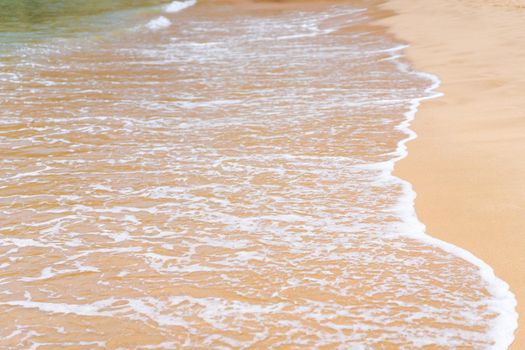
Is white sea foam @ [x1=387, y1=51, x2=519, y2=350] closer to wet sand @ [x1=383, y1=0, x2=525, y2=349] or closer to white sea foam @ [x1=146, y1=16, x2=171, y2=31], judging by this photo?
wet sand @ [x1=383, y1=0, x2=525, y2=349]

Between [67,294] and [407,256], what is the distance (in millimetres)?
1677

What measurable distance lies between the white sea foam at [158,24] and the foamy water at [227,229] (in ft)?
39.4

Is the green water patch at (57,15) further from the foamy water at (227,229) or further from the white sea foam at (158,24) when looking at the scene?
the foamy water at (227,229)

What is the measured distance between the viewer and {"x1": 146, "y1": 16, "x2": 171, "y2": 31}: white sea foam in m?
21.0

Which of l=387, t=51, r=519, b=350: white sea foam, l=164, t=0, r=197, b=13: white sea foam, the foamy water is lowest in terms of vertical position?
l=387, t=51, r=519, b=350: white sea foam

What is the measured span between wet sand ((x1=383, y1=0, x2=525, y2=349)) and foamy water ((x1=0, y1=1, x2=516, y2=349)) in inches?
5.9

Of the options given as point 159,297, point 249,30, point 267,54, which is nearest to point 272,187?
point 159,297

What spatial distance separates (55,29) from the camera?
19.7 metres

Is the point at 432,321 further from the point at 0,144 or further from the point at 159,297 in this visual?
the point at 0,144

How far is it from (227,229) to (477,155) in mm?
2236

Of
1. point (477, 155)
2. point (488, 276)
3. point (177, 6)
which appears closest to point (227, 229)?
point (488, 276)

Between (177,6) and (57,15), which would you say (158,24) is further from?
(177,6)

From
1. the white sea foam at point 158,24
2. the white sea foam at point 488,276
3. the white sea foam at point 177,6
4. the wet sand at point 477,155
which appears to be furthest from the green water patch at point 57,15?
the white sea foam at point 488,276

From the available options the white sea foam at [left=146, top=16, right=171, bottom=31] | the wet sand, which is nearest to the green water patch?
the white sea foam at [left=146, top=16, right=171, bottom=31]
